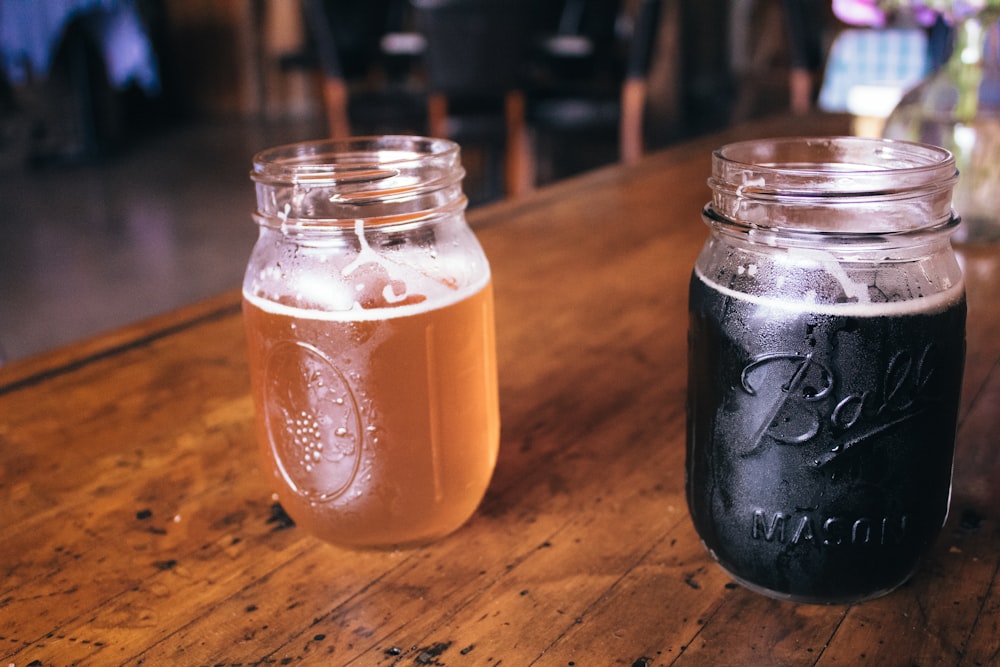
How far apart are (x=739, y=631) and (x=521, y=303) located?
59cm

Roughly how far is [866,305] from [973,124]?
2.88 ft

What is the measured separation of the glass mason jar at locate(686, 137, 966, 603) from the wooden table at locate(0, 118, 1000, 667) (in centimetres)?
4

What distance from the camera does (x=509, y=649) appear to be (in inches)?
20.1

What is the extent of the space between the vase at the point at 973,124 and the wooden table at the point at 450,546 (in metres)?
0.27

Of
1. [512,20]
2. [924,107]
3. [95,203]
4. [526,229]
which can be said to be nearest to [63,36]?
[95,203]

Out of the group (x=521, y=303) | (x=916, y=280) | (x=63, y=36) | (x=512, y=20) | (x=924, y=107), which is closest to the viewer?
(x=916, y=280)

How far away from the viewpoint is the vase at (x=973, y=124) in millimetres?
1196

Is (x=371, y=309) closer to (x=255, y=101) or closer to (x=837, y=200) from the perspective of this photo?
(x=837, y=200)

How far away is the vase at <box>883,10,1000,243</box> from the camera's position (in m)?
1.20

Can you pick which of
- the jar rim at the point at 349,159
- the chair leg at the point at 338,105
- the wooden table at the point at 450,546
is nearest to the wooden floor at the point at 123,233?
the chair leg at the point at 338,105

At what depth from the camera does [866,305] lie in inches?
19.1

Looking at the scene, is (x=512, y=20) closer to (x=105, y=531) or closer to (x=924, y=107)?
(x=924, y=107)

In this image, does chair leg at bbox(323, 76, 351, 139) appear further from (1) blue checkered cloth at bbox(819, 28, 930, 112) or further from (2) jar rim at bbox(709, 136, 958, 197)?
(1) blue checkered cloth at bbox(819, 28, 930, 112)

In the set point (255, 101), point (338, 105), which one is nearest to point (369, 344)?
point (338, 105)
